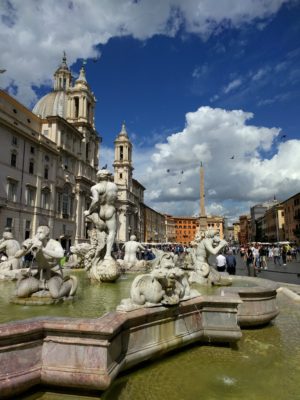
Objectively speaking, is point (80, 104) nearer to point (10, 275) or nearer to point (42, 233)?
point (10, 275)

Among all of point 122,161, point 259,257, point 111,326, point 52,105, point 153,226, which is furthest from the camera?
point 153,226

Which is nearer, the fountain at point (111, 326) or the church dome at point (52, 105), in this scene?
the fountain at point (111, 326)

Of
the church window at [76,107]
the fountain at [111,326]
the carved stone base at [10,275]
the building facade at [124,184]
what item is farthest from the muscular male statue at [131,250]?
the building facade at [124,184]

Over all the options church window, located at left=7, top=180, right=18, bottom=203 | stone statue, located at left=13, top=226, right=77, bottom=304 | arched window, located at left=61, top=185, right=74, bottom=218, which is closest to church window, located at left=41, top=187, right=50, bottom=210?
arched window, located at left=61, top=185, right=74, bottom=218

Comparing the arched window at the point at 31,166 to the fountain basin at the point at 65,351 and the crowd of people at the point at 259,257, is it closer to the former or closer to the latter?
the crowd of people at the point at 259,257

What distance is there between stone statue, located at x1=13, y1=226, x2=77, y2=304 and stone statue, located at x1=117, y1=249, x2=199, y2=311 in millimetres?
1407

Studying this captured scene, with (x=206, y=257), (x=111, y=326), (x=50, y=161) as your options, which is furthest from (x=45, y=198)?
(x=111, y=326)

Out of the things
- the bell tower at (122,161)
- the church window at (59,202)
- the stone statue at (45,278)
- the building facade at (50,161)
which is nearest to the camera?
the stone statue at (45,278)

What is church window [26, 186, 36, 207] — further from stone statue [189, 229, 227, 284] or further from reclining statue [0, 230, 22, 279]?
stone statue [189, 229, 227, 284]

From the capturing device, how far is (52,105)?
210 ft

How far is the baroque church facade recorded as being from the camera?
37.9 metres

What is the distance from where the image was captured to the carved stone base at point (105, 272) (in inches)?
312

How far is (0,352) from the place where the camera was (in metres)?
3.10

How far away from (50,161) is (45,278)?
142 ft
